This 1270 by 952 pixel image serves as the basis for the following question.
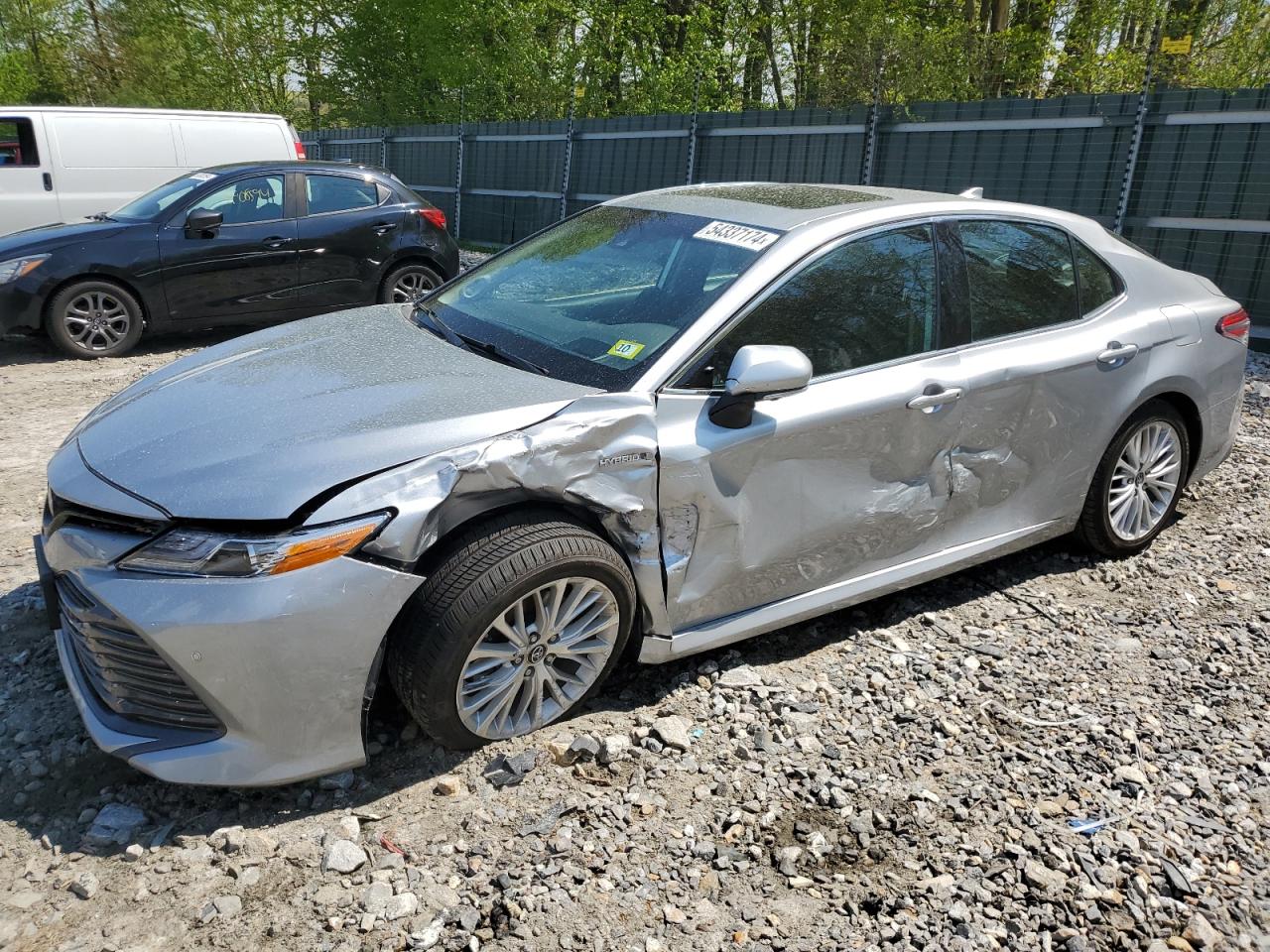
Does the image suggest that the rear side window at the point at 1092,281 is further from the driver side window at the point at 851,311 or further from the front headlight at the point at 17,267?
the front headlight at the point at 17,267

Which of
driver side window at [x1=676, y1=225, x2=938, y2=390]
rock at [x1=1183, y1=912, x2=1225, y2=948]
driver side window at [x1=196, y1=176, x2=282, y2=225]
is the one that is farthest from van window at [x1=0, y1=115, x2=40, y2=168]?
rock at [x1=1183, y1=912, x2=1225, y2=948]

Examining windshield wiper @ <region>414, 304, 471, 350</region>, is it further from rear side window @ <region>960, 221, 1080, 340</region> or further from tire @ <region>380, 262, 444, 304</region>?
tire @ <region>380, 262, 444, 304</region>

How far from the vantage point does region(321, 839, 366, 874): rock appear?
2.50 metres

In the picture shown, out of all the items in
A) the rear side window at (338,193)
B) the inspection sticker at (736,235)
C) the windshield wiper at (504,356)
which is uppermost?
the inspection sticker at (736,235)

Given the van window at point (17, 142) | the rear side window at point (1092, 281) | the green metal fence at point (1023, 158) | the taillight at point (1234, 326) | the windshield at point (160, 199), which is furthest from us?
the van window at point (17, 142)

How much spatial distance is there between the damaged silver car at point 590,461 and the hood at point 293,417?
1cm

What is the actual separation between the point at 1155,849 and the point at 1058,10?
18.2 meters

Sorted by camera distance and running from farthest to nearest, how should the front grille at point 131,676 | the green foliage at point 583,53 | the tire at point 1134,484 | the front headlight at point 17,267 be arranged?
the green foliage at point 583,53, the front headlight at point 17,267, the tire at point 1134,484, the front grille at point 131,676

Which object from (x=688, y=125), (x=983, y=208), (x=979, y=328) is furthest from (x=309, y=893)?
(x=688, y=125)

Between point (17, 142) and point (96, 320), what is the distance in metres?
4.12

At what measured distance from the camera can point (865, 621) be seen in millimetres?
3877

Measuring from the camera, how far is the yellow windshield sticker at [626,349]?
3111mm

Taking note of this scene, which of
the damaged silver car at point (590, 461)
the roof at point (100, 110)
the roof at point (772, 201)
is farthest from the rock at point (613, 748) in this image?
the roof at point (100, 110)

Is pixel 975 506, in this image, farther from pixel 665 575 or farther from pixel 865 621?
pixel 665 575
